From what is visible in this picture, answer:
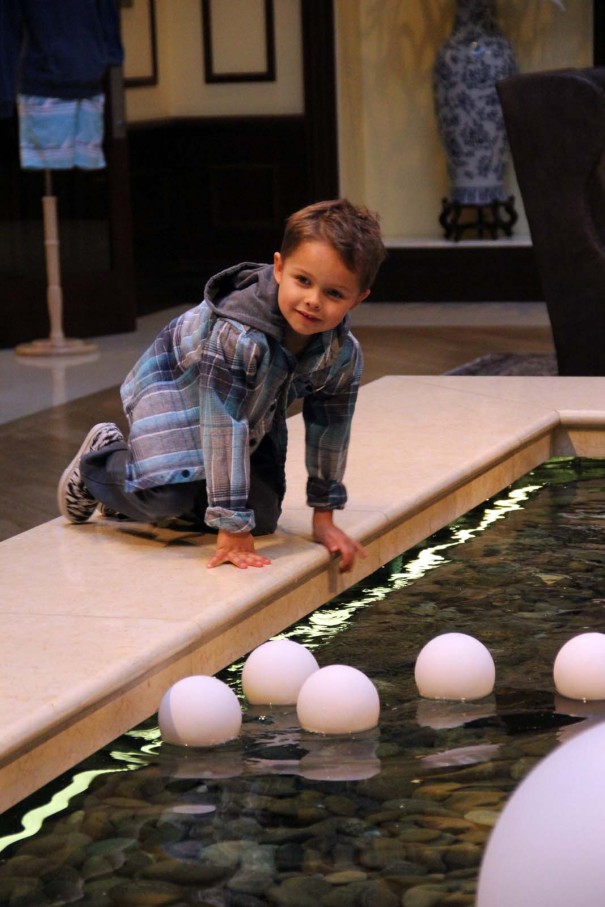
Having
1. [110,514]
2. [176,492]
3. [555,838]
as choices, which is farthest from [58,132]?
[555,838]

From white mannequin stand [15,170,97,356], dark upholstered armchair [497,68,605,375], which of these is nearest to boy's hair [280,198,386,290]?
dark upholstered armchair [497,68,605,375]

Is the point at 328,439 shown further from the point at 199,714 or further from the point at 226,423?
the point at 199,714

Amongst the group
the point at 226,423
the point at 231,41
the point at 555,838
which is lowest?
the point at 555,838

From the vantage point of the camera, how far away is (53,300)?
23.2 ft

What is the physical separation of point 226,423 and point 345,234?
40cm

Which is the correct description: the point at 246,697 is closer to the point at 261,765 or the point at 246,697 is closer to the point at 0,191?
the point at 261,765

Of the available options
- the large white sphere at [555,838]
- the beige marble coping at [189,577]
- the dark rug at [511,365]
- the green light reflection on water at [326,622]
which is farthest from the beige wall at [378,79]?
the large white sphere at [555,838]

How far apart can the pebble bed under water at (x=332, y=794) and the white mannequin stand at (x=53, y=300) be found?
14.7ft

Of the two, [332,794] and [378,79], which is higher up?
[378,79]

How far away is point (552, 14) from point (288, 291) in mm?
6662

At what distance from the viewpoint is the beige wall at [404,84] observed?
877 cm

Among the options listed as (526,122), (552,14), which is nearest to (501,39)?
(552,14)

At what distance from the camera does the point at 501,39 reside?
8406mm

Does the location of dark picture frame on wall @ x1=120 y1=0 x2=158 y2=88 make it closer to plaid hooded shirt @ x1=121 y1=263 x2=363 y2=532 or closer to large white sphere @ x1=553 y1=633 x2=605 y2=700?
plaid hooded shirt @ x1=121 y1=263 x2=363 y2=532
